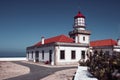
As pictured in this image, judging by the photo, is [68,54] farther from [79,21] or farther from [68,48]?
[79,21]

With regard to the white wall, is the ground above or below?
below

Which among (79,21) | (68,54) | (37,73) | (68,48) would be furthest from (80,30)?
(37,73)

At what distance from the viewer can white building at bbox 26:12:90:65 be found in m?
28.0

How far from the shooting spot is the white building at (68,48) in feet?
91.7

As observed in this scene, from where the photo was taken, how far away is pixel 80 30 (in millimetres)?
Answer: 33281

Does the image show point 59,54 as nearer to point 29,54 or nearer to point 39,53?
point 39,53

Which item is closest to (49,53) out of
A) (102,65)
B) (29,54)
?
(29,54)

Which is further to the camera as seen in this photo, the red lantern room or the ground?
the red lantern room

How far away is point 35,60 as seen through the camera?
37.4 meters

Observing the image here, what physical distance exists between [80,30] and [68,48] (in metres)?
5.95

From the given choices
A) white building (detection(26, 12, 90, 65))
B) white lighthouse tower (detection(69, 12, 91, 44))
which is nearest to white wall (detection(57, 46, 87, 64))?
white building (detection(26, 12, 90, 65))

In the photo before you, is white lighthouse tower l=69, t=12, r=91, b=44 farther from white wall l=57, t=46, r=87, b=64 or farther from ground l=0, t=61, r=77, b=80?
ground l=0, t=61, r=77, b=80

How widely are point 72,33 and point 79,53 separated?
5703 millimetres

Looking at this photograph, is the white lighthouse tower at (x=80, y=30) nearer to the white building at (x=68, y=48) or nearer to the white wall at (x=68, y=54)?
the white building at (x=68, y=48)
